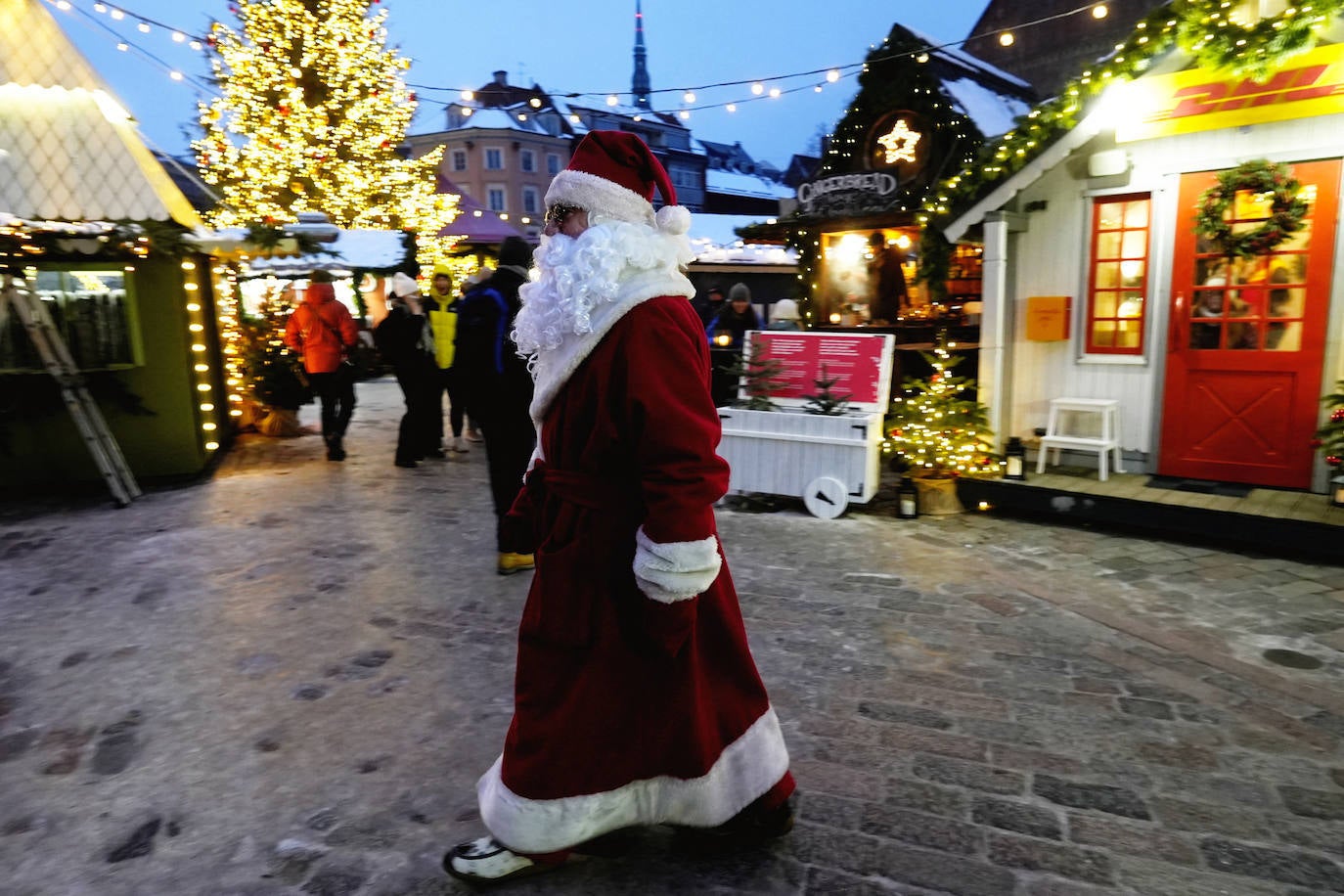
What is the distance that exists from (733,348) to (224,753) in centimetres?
761

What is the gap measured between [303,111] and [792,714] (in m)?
18.2

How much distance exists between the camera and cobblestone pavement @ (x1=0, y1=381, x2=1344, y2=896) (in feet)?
8.46

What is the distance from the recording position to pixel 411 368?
8.70m

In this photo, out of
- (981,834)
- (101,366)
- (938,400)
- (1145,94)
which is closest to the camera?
(981,834)

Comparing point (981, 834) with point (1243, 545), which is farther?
point (1243, 545)

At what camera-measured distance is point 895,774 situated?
9.92ft

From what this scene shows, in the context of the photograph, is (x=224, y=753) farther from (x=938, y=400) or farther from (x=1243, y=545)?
(x=1243, y=545)

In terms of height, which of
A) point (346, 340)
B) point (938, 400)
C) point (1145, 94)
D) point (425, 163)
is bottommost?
point (938, 400)

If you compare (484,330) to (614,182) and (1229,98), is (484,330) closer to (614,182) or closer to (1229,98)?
(614,182)

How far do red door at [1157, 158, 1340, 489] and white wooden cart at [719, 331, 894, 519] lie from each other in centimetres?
226

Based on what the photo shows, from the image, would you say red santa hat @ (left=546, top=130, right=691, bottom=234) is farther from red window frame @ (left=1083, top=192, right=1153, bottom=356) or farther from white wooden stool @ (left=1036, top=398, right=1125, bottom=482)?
red window frame @ (left=1083, top=192, right=1153, bottom=356)

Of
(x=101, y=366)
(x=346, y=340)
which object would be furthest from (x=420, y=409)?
(x=101, y=366)

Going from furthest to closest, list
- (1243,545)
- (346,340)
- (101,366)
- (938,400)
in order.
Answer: (346,340) < (101,366) < (938,400) < (1243,545)

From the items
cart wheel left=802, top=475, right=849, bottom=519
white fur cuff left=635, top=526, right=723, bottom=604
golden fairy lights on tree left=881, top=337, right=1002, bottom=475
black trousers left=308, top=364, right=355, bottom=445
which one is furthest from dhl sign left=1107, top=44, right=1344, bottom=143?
black trousers left=308, top=364, right=355, bottom=445
